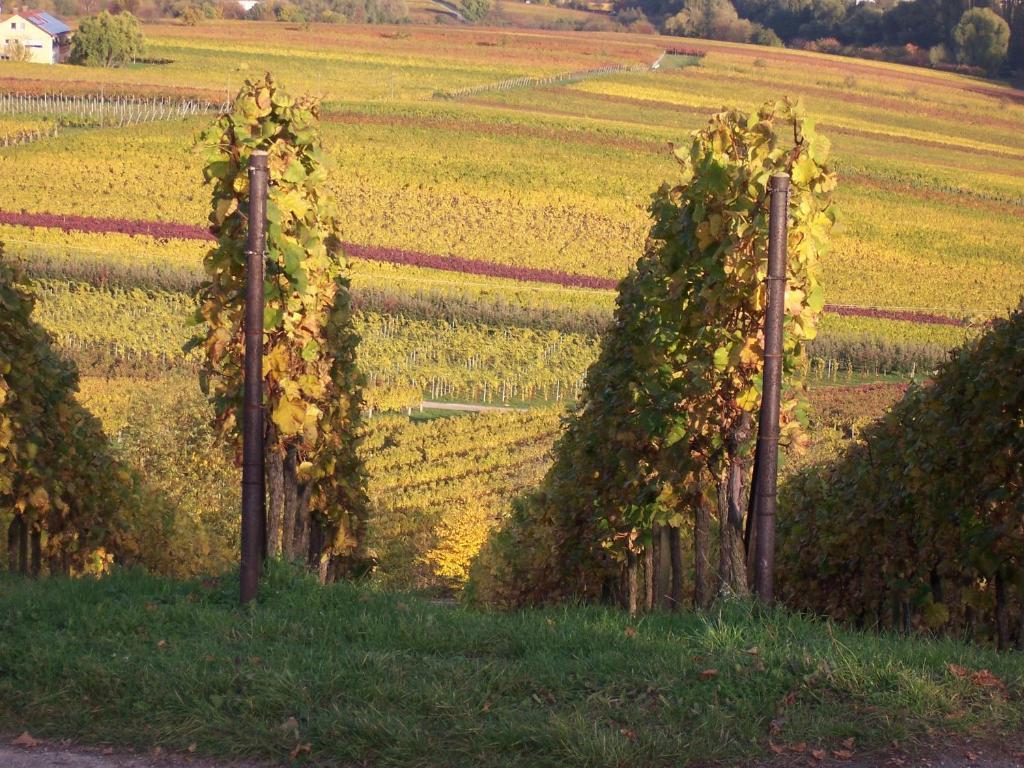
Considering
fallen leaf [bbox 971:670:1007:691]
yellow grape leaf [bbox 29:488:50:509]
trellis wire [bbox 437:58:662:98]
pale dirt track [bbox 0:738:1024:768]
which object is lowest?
yellow grape leaf [bbox 29:488:50:509]

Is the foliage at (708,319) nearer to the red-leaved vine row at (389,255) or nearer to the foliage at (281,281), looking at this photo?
the foliage at (281,281)

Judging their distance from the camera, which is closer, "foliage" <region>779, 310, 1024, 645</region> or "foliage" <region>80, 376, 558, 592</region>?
"foliage" <region>779, 310, 1024, 645</region>

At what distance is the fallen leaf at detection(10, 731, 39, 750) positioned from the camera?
5.27 metres

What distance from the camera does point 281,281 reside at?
8727 millimetres

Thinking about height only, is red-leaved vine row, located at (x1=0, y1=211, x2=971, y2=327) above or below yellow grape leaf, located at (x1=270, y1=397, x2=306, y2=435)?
below

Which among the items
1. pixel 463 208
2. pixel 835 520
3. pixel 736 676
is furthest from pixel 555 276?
pixel 736 676

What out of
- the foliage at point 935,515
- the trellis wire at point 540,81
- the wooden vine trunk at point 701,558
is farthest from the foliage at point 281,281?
the trellis wire at point 540,81

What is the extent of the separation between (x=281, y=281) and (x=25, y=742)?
404cm

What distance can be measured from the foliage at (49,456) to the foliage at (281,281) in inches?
53.2

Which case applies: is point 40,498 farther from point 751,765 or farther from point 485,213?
point 485,213

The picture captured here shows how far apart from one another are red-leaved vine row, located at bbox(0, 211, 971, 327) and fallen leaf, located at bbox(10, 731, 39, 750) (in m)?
41.9

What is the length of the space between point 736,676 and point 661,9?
13984 cm

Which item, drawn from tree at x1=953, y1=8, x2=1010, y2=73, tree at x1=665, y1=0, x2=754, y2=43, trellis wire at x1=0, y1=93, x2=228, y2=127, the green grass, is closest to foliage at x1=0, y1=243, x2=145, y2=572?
the green grass

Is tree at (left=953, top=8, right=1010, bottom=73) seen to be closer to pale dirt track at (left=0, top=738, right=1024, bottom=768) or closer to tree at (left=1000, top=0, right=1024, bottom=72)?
tree at (left=1000, top=0, right=1024, bottom=72)
